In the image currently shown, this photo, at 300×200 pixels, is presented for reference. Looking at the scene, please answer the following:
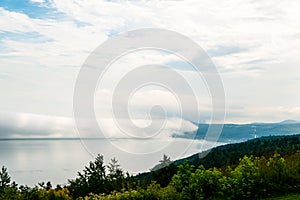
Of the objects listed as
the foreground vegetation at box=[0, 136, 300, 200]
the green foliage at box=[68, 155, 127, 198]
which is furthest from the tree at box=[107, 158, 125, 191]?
the foreground vegetation at box=[0, 136, 300, 200]

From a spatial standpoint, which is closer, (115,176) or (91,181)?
(91,181)

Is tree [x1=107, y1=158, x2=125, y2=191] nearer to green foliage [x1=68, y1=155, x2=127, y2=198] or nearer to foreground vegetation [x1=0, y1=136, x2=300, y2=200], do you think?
green foliage [x1=68, y1=155, x2=127, y2=198]

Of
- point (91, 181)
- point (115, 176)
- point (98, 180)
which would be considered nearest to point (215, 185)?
point (115, 176)

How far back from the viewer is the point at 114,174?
34.7 feet

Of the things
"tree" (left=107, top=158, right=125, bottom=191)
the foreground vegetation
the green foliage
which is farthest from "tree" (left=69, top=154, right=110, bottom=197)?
the foreground vegetation

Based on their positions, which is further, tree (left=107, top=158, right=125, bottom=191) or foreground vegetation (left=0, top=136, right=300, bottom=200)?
tree (left=107, top=158, right=125, bottom=191)

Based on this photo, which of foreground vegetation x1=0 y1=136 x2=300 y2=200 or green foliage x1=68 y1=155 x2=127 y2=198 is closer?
foreground vegetation x1=0 y1=136 x2=300 y2=200

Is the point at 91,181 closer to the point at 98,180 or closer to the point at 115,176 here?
the point at 98,180

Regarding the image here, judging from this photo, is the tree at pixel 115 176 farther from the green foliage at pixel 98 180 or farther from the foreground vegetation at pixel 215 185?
the foreground vegetation at pixel 215 185

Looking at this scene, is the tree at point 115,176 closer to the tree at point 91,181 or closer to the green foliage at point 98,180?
the green foliage at point 98,180

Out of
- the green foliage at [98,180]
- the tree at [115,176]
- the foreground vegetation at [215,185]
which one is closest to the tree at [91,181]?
the green foliage at [98,180]

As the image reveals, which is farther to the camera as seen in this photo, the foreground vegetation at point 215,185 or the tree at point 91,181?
the tree at point 91,181

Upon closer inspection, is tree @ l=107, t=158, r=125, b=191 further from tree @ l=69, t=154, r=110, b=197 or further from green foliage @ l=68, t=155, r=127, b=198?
tree @ l=69, t=154, r=110, b=197

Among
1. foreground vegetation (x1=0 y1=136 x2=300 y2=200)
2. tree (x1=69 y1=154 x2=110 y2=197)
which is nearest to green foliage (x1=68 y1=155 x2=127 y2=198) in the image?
tree (x1=69 y1=154 x2=110 y2=197)
